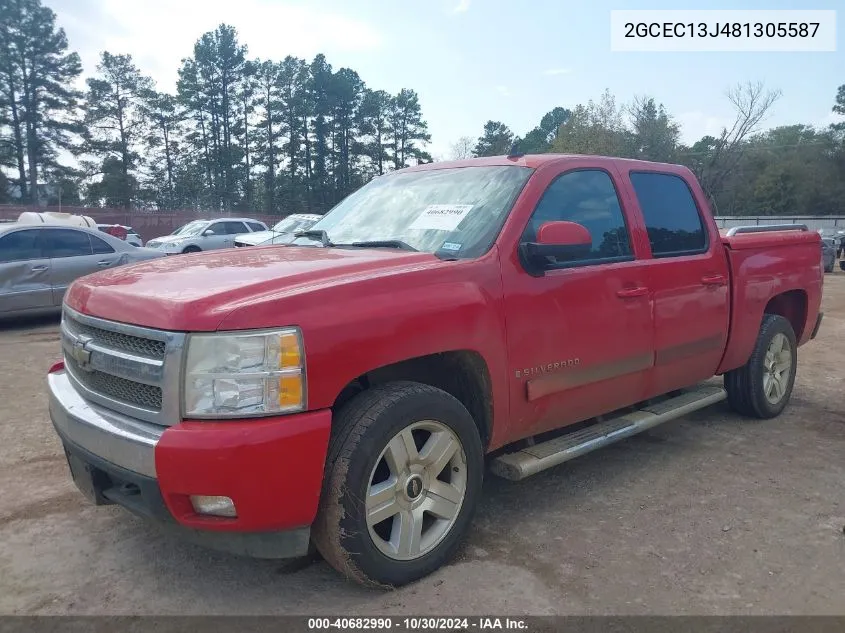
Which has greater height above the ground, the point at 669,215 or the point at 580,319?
the point at 669,215

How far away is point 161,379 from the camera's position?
2.54m

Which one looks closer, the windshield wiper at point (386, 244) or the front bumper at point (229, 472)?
the front bumper at point (229, 472)

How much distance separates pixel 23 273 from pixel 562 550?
9.06 metres

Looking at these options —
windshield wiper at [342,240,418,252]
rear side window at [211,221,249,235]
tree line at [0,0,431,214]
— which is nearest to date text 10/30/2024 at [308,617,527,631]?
windshield wiper at [342,240,418,252]

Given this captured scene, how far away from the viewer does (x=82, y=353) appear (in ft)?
9.70

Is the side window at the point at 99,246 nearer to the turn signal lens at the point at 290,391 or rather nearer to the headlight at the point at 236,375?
the headlight at the point at 236,375

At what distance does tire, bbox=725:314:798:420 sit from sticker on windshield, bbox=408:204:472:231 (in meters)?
2.85

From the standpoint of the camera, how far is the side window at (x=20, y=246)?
9.47m

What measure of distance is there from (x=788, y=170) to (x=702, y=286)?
55.1 metres

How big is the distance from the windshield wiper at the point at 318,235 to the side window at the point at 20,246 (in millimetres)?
7098

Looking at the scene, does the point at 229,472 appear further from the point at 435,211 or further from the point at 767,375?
the point at 767,375

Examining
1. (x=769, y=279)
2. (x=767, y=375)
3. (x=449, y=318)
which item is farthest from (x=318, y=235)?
(x=767, y=375)

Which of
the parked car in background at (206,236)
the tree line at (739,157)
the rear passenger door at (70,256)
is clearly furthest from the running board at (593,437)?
the tree line at (739,157)

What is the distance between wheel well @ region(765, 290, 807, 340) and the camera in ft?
18.4
